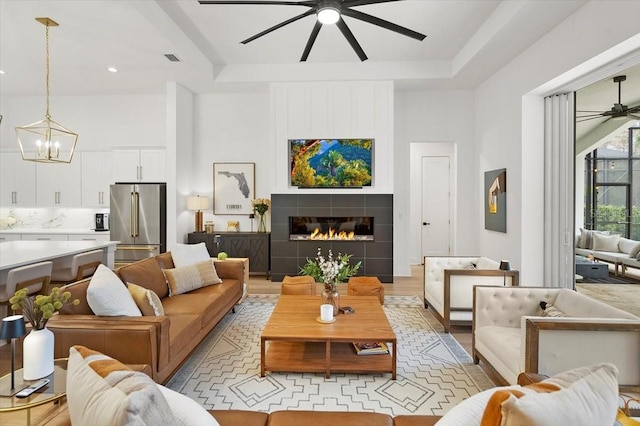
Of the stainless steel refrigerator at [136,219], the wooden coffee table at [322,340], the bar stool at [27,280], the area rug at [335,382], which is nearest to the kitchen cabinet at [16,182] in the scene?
the stainless steel refrigerator at [136,219]

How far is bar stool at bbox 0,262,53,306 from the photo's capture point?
10.8 ft

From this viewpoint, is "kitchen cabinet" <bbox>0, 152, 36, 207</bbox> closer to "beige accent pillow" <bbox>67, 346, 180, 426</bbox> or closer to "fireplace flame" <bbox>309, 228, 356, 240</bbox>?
"fireplace flame" <bbox>309, 228, 356, 240</bbox>

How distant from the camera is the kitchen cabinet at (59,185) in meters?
6.86

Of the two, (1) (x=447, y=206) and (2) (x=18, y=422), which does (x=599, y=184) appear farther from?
(2) (x=18, y=422)

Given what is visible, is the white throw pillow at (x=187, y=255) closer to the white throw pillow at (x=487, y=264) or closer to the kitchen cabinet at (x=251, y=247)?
the kitchen cabinet at (x=251, y=247)

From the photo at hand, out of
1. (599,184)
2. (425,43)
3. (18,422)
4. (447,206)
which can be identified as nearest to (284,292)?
(18,422)

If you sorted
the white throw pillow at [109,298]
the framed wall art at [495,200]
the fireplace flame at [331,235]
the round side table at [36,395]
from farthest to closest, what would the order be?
1. the fireplace flame at [331,235]
2. the framed wall art at [495,200]
3. the white throw pillow at [109,298]
4. the round side table at [36,395]

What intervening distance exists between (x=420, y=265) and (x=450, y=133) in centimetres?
305

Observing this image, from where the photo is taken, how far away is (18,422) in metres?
2.05

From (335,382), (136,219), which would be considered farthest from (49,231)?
(335,382)

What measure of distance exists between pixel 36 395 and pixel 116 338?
1.90ft

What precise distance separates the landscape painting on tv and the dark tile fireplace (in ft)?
0.83

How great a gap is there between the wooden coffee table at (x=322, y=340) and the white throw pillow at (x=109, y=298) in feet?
3.33

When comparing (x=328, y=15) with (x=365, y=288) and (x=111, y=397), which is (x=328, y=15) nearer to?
(x=111, y=397)
